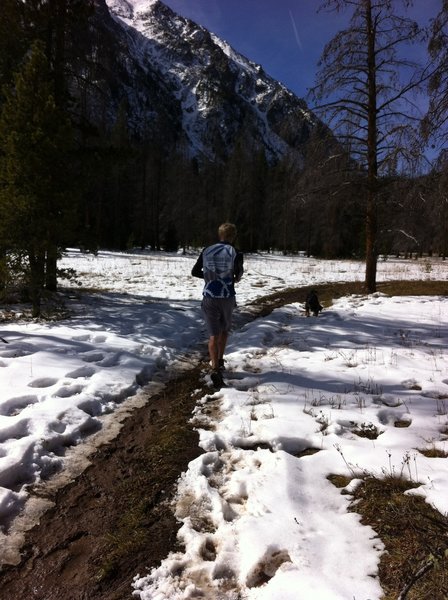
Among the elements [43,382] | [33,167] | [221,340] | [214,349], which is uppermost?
[33,167]

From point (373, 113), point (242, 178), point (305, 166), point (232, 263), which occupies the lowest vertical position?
point (232, 263)

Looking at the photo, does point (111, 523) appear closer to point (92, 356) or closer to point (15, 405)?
point (15, 405)

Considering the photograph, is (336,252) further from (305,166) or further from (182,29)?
(182,29)

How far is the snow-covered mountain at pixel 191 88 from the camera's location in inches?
4702

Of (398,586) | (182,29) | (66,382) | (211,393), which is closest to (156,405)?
(211,393)

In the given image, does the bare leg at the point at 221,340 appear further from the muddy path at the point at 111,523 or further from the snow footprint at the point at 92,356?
the snow footprint at the point at 92,356

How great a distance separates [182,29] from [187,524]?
681ft

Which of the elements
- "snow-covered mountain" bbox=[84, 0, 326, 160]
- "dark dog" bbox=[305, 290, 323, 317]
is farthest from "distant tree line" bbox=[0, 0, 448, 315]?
"snow-covered mountain" bbox=[84, 0, 326, 160]

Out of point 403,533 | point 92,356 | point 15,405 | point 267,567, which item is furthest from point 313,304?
point 267,567

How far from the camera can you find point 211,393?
5.66 meters

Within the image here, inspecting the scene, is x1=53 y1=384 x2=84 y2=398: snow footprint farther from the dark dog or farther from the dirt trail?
the dark dog

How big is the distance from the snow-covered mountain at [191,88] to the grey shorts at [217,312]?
352 ft

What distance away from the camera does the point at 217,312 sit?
5918 mm

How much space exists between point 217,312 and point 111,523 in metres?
3.36
